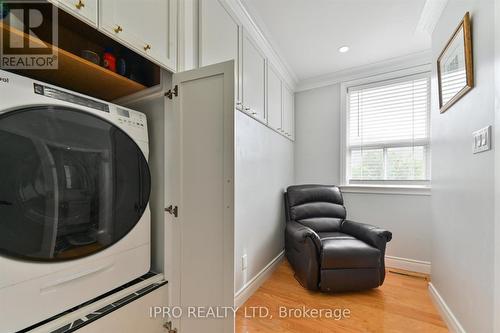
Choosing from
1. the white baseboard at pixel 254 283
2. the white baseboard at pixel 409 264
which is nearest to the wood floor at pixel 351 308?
the white baseboard at pixel 254 283

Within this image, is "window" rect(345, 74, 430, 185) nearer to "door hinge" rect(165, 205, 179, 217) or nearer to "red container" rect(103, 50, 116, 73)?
"door hinge" rect(165, 205, 179, 217)

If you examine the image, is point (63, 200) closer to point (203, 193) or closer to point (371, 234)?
point (203, 193)

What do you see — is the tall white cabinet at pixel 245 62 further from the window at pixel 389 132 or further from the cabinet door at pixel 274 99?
the window at pixel 389 132

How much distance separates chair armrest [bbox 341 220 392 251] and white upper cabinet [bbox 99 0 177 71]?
2.13 m

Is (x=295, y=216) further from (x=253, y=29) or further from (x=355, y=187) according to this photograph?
(x=253, y=29)

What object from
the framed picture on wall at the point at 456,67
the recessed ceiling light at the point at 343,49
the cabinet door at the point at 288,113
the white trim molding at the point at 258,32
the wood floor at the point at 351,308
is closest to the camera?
the framed picture on wall at the point at 456,67

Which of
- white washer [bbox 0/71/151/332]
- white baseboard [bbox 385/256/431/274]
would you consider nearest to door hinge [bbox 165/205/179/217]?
white washer [bbox 0/71/151/332]

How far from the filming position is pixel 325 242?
2088 mm

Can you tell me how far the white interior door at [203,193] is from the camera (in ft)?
3.49

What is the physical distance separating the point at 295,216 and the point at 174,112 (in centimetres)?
187

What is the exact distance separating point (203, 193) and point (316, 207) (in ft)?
6.12

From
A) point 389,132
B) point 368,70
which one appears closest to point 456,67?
point 389,132

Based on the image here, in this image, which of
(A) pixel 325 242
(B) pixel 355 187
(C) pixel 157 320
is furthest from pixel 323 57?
(C) pixel 157 320

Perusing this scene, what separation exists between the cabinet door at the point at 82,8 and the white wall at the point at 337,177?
9.13 ft
